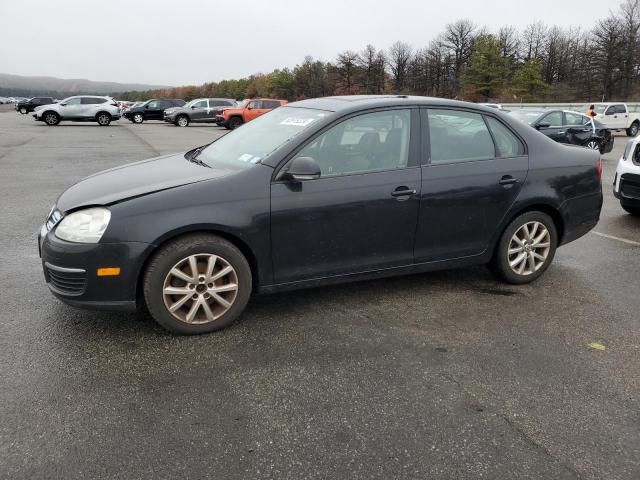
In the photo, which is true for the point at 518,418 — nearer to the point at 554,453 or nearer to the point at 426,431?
the point at 554,453

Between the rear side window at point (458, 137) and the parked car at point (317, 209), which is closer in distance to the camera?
the parked car at point (317, 209)

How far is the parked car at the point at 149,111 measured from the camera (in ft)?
129

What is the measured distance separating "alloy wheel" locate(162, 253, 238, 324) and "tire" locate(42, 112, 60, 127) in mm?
32403

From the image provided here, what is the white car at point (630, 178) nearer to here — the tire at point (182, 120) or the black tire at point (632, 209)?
the black tire at point (632, 209)

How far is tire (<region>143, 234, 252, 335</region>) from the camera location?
11.3 ft

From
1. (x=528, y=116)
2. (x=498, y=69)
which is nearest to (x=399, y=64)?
(x=498, y=69)

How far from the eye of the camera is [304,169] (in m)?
3.59

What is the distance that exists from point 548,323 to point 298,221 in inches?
77.4

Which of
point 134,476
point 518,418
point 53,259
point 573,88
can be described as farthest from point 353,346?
point 573,88

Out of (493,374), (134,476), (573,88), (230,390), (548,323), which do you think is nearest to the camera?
(134,476)

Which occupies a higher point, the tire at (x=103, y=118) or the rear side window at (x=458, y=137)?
the tire at (x=103, y=118)

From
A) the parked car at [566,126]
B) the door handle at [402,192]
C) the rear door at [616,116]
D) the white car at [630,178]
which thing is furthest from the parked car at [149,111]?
the door handle at [402,192]

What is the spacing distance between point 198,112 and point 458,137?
109ft

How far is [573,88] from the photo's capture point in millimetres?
67875
